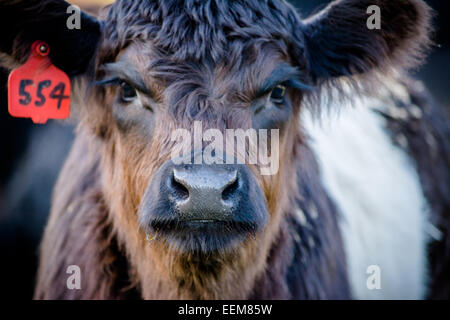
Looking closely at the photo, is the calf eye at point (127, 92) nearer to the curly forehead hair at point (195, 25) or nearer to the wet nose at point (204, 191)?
the curly forehead hair at point (195, 25)

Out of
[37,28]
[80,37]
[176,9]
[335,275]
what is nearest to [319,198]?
[335,275]

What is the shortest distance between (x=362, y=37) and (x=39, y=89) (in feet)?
4.89

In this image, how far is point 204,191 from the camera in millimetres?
1623

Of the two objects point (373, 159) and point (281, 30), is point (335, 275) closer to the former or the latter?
point (373, 159)

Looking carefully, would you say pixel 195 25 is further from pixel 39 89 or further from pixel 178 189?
pixel 39 89

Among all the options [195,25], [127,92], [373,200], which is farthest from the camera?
[373,200]

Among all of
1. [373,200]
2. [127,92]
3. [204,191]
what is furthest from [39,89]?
[373,200]

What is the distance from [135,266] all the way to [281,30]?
126cm

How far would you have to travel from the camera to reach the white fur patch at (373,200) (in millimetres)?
2930

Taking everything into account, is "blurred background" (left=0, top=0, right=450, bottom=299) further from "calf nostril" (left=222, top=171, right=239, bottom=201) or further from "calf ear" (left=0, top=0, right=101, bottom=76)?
"calf nostril" (left=222, top=171, right=239, bottom=201)

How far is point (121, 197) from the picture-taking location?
2.24m

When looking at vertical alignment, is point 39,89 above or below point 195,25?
below

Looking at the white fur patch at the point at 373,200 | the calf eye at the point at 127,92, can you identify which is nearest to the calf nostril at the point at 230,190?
the calf eye at the point at 127,92

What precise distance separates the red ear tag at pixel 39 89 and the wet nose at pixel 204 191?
879 millimetres
